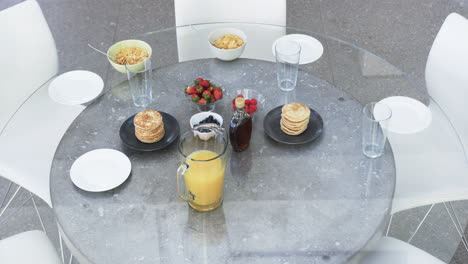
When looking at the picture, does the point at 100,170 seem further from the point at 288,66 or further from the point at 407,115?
the point at 407,115

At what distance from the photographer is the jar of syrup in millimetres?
1544

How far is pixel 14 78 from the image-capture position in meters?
2.11

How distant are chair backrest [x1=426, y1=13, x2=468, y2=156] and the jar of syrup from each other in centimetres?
86

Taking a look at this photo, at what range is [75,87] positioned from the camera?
6.29ft

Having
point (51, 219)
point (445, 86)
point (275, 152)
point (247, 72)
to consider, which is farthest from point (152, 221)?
point (445, 86)

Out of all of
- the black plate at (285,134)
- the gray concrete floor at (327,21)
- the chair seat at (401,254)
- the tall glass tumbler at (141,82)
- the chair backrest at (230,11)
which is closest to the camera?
the chair seat at (401,254)

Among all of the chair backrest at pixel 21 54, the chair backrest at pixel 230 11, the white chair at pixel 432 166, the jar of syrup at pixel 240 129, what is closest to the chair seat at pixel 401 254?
the white chair at pixel 432 166

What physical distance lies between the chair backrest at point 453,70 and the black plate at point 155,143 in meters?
1.03

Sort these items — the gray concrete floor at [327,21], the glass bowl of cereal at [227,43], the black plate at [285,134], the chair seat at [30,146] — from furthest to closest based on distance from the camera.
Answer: the gray concrete floor at [327,21]
the glass bowl of cereal at [227,43]
the chair seat at [30,146]
the black plate at [285,134]

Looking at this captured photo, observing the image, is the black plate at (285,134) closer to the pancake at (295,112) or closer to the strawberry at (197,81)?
the pancake at (295,112)

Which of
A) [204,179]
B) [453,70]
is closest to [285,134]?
[204,179]

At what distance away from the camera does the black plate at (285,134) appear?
5.37ft

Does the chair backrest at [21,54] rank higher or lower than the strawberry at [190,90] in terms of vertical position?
lower

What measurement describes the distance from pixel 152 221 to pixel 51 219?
1.77 ft
